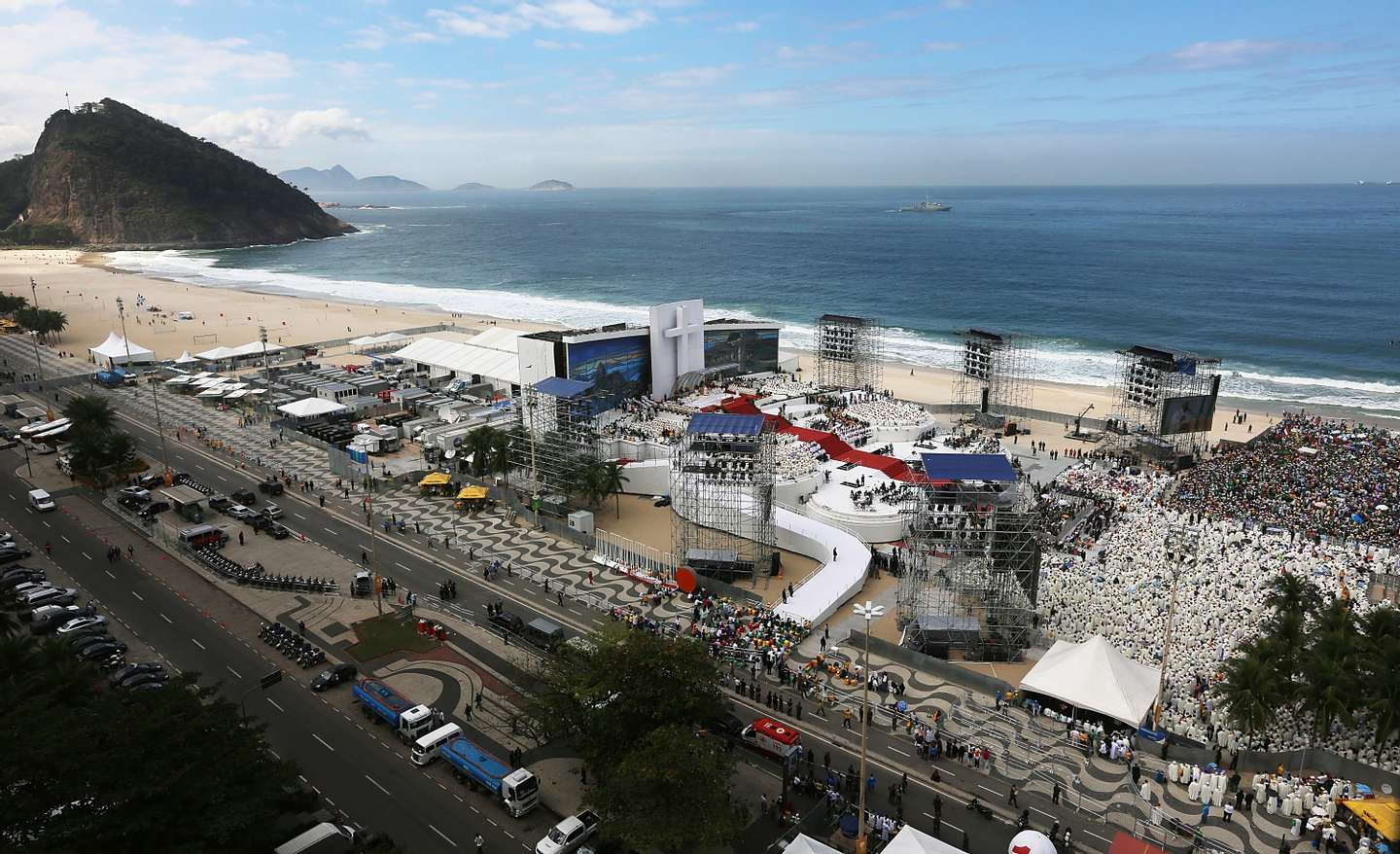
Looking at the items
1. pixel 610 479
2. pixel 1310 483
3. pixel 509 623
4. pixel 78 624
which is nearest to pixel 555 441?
pixel 610 479

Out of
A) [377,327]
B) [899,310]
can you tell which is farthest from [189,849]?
[899,310]

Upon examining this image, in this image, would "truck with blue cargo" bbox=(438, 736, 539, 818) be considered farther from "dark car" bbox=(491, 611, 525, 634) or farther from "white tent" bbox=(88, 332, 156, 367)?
"white tent" bbox=(88, 332, 156, 367)

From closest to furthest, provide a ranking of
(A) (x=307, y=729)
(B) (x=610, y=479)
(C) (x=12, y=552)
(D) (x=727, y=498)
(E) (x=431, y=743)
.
Result: (E) (x=431, y=743), (A) (x=307, y=729), (C) (x=12, y=552), (D) (x=727, y=498), (B) (x=610, y=479)

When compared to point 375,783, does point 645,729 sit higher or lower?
higher

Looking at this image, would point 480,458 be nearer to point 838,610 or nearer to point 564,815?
point 838,610

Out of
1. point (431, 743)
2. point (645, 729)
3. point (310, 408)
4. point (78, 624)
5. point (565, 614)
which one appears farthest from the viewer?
point (310, 408)

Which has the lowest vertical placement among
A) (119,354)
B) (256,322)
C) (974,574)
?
(974,574)

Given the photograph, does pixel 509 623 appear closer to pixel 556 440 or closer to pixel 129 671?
pixel 129 671

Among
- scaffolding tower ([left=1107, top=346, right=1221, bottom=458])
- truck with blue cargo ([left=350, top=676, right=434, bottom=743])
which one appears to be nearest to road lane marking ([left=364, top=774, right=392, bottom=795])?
truck with blue cargo ([left=350, top=676, right=434, bottom=743])
